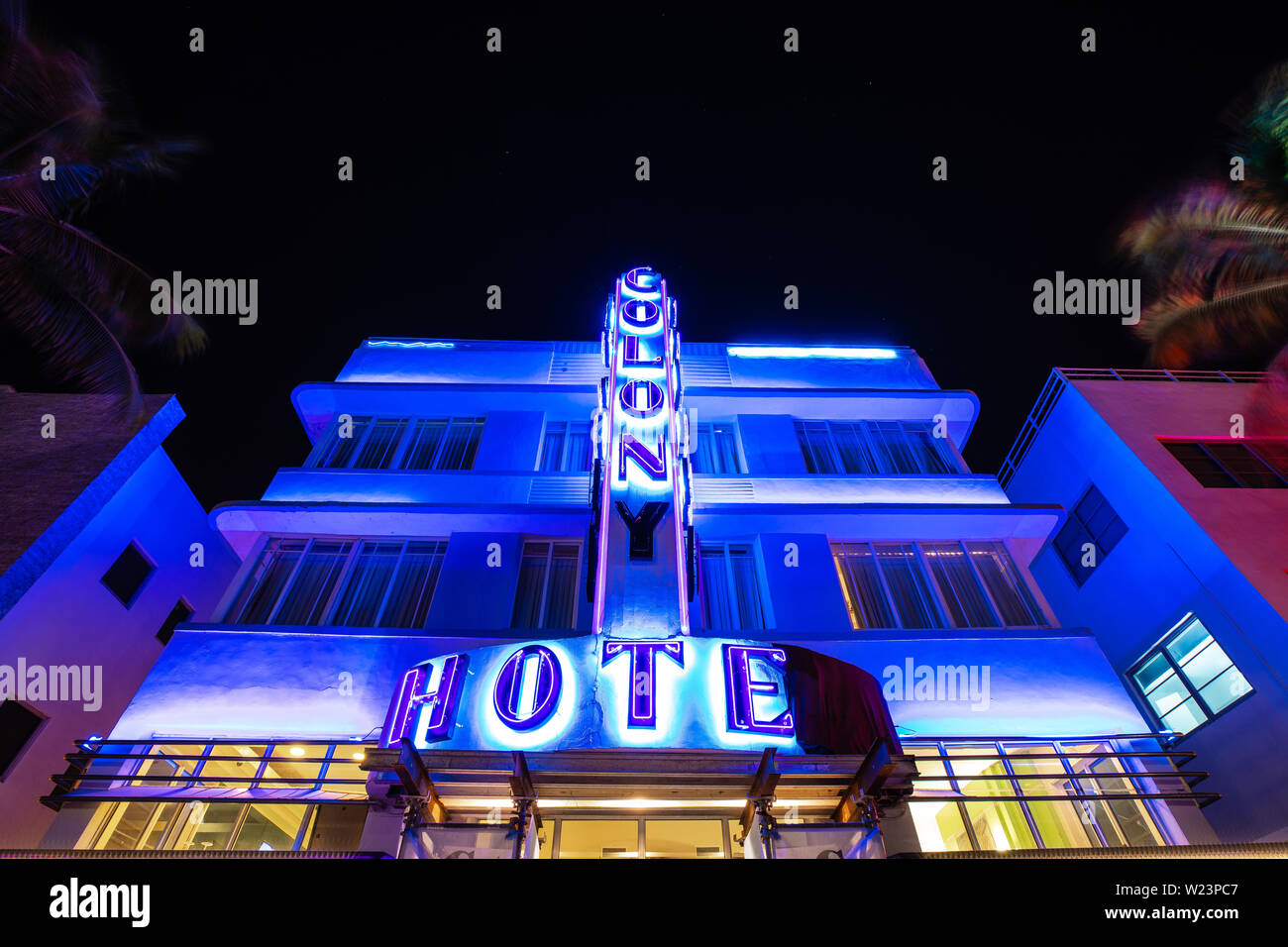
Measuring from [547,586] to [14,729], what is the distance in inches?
420

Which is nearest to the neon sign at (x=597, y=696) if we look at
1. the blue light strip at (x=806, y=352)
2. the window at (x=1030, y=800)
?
the window at (x=1030, y=800)

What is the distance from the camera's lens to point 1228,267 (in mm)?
15664

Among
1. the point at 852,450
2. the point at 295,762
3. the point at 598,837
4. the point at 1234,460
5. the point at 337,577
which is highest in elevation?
the point at 852,450

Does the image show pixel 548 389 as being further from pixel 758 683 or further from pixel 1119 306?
pixel 1119 306

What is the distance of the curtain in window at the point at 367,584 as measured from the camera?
15.0m

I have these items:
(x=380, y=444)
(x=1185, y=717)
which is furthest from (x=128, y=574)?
(x=1185, y=717)

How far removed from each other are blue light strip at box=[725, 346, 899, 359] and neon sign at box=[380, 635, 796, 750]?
12417 millimetres

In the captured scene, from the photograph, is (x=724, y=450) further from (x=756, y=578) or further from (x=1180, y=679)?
(x=1180, y=679)

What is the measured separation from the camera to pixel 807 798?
10773 millimetres

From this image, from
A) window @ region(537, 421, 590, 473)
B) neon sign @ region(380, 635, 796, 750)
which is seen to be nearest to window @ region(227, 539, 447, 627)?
window @ region(537, 421, 590, 473)

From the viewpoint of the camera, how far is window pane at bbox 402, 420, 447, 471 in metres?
18.7
